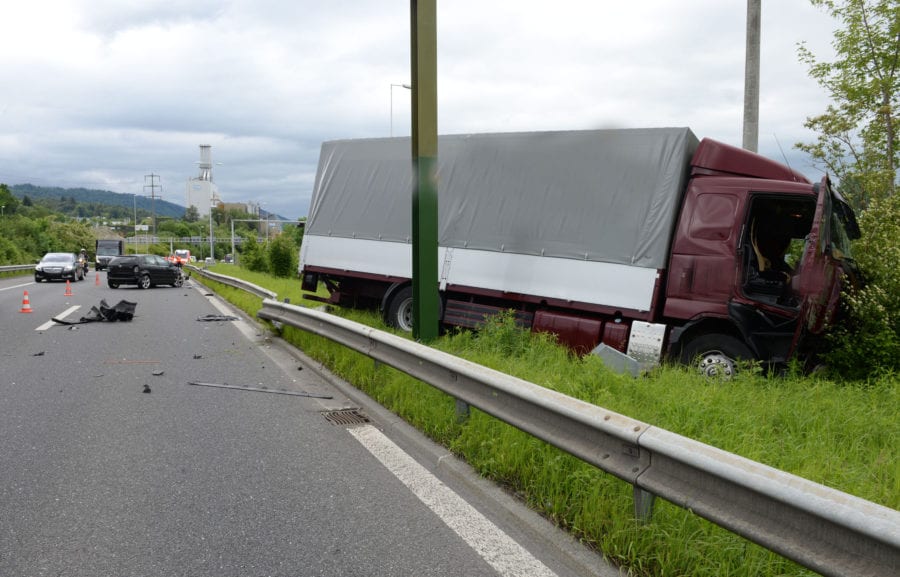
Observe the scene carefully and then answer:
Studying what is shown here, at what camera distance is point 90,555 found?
3.03 m

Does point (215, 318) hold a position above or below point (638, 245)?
below

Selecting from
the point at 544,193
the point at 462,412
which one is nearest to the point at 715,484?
the point at 462,412

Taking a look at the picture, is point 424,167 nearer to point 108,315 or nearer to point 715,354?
point 715,354

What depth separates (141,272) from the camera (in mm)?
25422

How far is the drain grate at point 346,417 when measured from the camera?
212 inches

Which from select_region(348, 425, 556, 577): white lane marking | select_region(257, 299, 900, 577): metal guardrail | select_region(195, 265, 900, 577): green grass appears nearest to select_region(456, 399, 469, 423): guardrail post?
select_region(195, 265, 900, 577): green grass

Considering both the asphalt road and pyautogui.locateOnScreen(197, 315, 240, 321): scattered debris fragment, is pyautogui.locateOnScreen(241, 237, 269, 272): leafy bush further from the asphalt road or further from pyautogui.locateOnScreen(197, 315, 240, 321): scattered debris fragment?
the asphalt road

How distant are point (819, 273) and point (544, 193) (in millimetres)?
3381

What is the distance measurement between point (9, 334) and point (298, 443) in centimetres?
858

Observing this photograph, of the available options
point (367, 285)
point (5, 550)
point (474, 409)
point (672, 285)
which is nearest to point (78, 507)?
point (5, 550)

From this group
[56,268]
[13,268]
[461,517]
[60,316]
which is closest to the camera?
[461,517]

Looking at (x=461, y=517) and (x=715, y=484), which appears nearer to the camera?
(x=715, y=484)

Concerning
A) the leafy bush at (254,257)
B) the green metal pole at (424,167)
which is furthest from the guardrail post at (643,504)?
the leafy bush at (254,257)

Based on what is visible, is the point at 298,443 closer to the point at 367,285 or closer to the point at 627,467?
the point at 627,467
